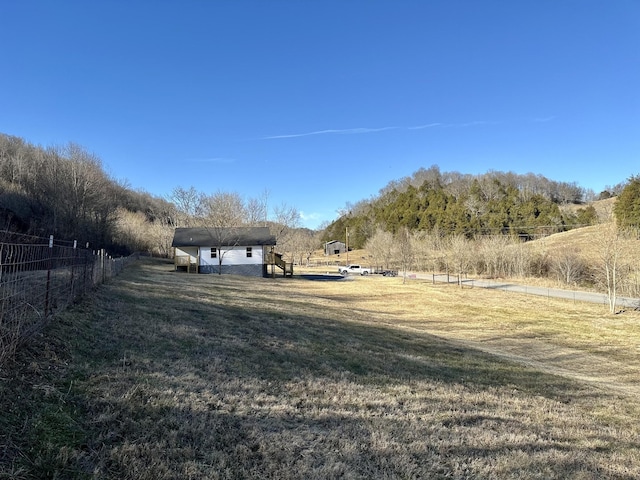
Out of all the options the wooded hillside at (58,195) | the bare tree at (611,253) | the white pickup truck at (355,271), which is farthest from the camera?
the white pickup truck at (355,271)

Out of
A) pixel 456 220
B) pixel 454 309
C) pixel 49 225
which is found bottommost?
pixel 454 309

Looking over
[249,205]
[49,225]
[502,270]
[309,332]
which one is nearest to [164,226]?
[249,205]

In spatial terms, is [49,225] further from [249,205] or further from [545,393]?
[545,393]

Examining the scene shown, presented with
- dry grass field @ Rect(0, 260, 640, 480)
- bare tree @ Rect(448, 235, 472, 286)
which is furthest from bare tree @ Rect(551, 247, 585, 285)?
dry grass field @ Rect(0, 260, 640, 480)

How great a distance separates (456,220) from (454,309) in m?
56.5

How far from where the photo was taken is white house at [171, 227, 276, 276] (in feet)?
117

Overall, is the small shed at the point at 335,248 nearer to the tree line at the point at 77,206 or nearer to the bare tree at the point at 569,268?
the tree line at the point at 77,206

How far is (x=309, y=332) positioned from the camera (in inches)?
387

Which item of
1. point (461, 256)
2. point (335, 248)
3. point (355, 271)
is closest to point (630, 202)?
point (461, 256)

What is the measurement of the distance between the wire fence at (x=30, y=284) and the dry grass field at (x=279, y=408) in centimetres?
26

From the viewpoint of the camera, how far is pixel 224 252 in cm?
3566

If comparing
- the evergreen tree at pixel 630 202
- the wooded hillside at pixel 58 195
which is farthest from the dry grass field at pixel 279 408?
A: the evergreen tree at pixel 630 202

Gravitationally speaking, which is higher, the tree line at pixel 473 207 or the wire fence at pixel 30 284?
the tree line at pixel 473 207

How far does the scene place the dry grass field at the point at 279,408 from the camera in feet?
10.2
